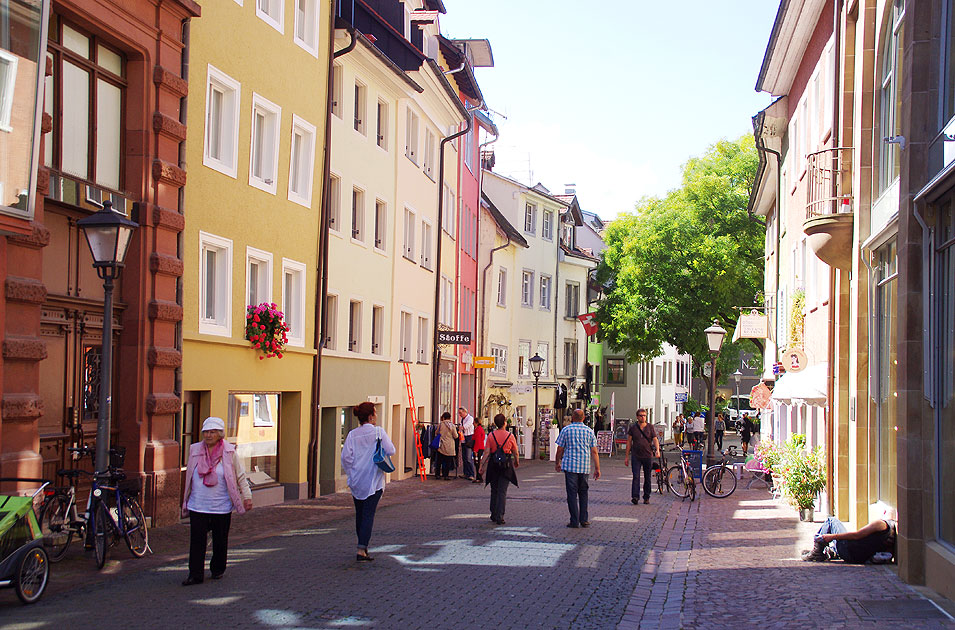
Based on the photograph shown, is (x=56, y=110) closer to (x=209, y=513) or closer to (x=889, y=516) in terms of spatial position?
(x=209, y=513)

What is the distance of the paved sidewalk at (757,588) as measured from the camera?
30.3ft

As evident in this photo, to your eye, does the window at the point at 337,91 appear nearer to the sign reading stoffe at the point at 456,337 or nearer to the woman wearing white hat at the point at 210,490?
the sign reading stoffe at the point at 456,337

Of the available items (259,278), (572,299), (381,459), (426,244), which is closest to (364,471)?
(381,459)

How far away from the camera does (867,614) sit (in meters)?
9.38

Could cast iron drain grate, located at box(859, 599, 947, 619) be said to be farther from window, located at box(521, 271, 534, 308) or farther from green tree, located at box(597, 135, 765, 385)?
window, located at box(521, 271, 534, 308)

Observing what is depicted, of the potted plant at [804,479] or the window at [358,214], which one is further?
the window at [358,214]

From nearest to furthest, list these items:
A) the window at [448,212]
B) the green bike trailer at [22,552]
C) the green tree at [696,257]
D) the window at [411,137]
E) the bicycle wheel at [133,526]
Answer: the green bike trailer at [22,552] → the bicycle wheel at [133,526] → the window at [411,137] → the window at [448,212] → the green tree at [696,257]

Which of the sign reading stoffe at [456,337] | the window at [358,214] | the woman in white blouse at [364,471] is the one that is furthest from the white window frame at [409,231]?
the woman in white blouse at [364,471]

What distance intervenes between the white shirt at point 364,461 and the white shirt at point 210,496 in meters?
1.81

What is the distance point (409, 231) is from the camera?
103 feet

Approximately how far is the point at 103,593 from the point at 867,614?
22.0ft

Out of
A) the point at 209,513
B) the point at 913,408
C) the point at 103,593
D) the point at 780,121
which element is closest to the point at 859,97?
the point at 913,408

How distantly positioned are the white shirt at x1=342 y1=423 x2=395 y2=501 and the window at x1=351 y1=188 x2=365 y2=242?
565 inches

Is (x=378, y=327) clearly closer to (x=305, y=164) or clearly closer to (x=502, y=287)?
(x=305, y=164)
